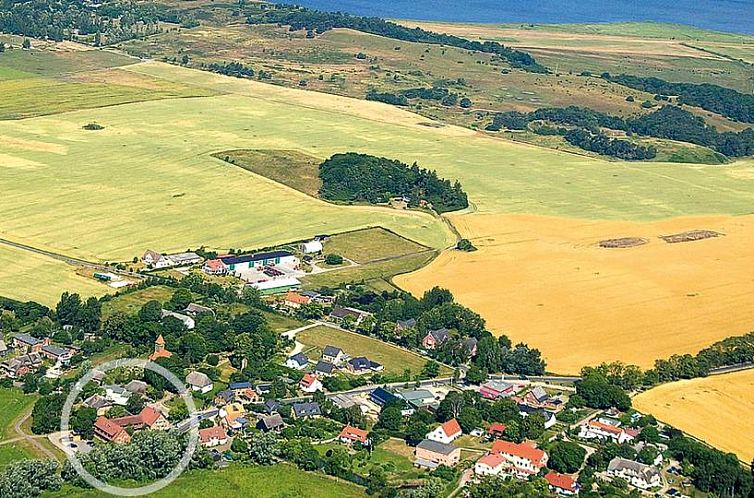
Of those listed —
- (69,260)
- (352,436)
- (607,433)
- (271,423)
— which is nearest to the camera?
(352,436)

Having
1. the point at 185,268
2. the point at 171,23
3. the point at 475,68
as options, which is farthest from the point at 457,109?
the point at 185,268

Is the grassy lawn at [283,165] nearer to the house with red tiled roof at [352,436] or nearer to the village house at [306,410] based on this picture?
the village house at [306,410]

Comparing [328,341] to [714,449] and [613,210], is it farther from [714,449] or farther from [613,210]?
[613,210]

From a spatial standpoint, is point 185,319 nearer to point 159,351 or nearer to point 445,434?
point 159,351

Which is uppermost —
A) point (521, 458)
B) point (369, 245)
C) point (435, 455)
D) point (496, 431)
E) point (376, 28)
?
point (376, 28)

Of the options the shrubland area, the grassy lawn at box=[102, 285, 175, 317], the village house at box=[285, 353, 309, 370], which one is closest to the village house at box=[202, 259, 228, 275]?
the shrubland area

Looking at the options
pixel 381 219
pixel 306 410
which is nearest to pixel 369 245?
pixel 381 219
